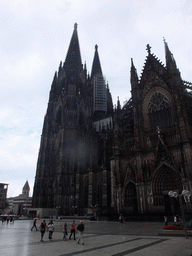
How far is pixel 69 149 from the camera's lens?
42.5 m

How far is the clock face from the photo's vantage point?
93.6 ft

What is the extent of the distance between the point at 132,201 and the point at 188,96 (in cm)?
1684

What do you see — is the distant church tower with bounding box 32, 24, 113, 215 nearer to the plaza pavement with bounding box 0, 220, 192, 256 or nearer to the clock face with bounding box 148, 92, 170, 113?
the clock face with bounding box 148, 92, 170, 113

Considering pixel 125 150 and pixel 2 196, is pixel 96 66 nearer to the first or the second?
pixel 125 150

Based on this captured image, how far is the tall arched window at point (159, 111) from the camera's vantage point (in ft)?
91.1

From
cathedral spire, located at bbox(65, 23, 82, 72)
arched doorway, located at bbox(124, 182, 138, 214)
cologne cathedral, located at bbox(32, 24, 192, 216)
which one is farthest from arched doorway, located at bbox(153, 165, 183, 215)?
cathedral spire, located at bbox(65, 23, 82, 72)

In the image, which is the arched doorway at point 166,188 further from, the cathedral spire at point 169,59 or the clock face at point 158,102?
the cathedral spire at point 169,59

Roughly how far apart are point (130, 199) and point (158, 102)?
14.7m

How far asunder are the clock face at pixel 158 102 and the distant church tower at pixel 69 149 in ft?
52.4

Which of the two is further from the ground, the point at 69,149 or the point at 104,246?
the point at 69,149

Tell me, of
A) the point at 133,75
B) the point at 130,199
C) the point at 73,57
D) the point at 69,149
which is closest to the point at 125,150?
the point at 130,199

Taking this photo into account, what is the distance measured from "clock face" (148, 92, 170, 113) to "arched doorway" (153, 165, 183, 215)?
9.09 meters

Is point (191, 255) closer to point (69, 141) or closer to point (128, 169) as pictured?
point (128, 169)

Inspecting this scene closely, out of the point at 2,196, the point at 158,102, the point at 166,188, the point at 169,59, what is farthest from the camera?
the point at 2,196
